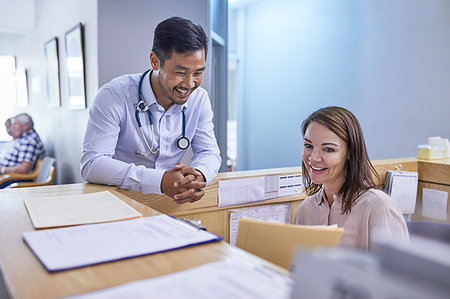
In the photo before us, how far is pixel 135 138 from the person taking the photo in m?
1.70

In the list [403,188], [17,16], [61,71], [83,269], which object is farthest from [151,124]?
[17,16]

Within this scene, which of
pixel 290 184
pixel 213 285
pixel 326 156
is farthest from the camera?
pixel 290 184

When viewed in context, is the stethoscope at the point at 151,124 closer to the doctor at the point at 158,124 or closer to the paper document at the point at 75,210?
the doctor at the point at 158,124

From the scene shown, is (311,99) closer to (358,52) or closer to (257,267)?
A: (358,52)

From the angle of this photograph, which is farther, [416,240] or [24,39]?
[24,39]

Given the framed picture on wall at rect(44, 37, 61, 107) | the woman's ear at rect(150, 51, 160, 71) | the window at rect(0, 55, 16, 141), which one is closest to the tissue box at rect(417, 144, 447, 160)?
the woman's ear at rect(150, 51, 160, 71)

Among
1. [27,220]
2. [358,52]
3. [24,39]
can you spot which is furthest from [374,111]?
[24,39]

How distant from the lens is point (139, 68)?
2988 mm

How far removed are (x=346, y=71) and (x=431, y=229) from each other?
9.81ft

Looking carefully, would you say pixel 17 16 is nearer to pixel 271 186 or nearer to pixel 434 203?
pixel 271 186

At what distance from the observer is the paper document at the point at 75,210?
2.93 feet

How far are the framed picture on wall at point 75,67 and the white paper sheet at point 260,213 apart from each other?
1988 millimetres

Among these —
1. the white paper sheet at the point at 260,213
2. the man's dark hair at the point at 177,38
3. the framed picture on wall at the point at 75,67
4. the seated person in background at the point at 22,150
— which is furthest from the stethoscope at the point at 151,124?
the seated person in background at the point at 22,150

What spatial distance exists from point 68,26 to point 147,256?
11.8 feet
